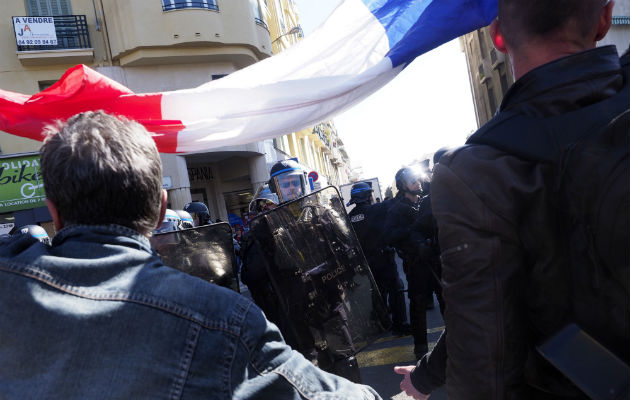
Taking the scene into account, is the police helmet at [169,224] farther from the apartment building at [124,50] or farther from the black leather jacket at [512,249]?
the apartment building at [124,50]

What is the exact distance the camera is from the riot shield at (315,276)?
2.56 metres

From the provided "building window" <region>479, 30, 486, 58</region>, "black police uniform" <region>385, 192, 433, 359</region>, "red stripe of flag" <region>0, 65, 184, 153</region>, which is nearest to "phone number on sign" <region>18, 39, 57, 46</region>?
"red stripe of flag" <region>0, 65, 184, 153</region>

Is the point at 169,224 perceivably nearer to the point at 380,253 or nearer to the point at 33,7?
the point at 380,253

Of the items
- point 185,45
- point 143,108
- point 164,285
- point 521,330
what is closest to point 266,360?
point 164,285

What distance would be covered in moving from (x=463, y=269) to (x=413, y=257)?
11.1 ft

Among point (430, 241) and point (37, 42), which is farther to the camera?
point (37, 42)

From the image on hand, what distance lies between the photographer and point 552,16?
3.92ft

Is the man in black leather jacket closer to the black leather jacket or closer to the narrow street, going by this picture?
the black leather jacket

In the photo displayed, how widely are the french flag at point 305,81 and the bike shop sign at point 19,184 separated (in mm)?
11828

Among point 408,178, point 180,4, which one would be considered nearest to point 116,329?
point 408,178

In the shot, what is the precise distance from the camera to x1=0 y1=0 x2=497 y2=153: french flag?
2939 mm

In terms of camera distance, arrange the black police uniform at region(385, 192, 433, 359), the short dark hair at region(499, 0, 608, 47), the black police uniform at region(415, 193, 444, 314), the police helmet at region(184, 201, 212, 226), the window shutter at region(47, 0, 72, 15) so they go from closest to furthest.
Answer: the short dark hair at region(499, 0, 608, 47), the black police uniform at region(415, 193, 444, 314), the black police uniform at region(385, 192, 433, 359), the police helmet at region(184, 201, 212, 226), the window shutter at region(47, 0, 72, 15)

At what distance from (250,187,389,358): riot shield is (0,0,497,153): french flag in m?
0.81

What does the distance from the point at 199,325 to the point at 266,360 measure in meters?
0.18
